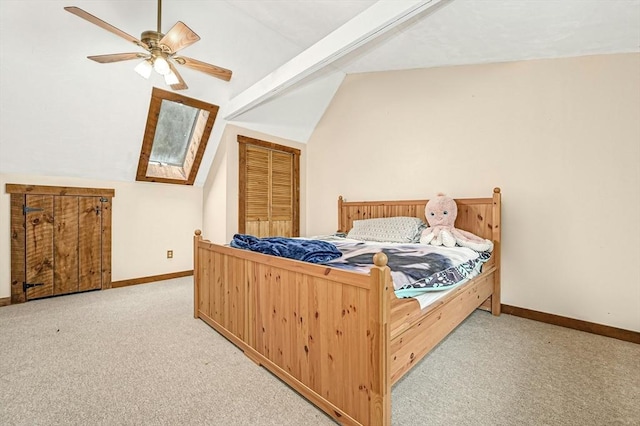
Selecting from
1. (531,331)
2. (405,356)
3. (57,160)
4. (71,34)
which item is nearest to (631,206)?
(531,331)

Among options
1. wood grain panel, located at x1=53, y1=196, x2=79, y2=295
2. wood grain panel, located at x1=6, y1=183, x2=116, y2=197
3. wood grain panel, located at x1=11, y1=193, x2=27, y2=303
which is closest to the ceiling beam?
wood grain panel, located at x1=6, y1=183, x2=116, y2=197

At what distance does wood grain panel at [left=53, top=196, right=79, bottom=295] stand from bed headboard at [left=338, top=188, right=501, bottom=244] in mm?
3477

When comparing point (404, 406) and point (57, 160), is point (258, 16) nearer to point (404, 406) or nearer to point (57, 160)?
point (57, 160)

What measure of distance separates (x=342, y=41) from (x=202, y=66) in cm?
Answer: 118

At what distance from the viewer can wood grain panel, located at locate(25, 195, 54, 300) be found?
3.10 m

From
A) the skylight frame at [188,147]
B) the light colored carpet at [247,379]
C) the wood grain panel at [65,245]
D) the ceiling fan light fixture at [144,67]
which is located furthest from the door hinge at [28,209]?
the ceiling fan light fixture at [144,67]

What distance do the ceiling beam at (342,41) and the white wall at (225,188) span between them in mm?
691

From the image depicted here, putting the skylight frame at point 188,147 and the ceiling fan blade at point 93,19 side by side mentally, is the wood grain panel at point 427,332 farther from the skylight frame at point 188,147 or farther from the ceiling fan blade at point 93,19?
the skylight frame at point 188,147

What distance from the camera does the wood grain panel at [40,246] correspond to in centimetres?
310

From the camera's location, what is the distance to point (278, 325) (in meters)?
1.65

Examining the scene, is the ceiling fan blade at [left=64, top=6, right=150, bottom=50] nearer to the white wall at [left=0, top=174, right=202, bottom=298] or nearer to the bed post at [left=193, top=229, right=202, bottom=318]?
the bed post at [left=193, top=229, right=202, bottom=318]

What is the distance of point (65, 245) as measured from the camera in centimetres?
333

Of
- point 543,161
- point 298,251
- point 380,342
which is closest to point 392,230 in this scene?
point 543,161

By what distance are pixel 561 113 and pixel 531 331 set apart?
1.84m
